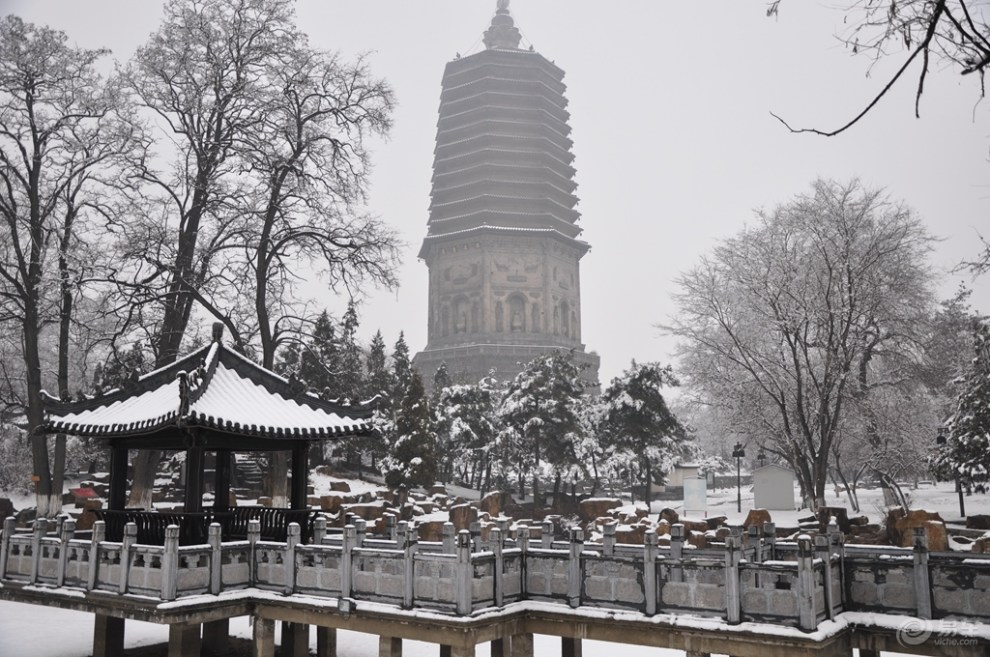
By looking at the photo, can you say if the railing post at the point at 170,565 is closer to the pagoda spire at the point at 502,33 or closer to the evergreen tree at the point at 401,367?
the evergreen tree at the point at 401,367

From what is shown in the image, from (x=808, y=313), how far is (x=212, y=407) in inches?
826

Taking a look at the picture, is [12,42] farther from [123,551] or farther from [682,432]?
[682,432]

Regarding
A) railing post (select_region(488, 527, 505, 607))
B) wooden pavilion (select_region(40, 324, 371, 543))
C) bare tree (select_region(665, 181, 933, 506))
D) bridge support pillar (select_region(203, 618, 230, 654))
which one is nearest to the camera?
railing post (select_region(488, 527, 505, 607))

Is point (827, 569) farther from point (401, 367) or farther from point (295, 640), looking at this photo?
point (401, 367)

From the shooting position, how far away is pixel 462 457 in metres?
44.7

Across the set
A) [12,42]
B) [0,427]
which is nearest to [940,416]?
[12,42]

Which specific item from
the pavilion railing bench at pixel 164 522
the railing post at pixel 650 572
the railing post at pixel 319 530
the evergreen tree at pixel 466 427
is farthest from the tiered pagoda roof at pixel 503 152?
the railing post at pixel 650 572

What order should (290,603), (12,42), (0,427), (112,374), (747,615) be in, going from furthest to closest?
(0,427)
(112,374)
(12,42)
(290,603)
(747,615)

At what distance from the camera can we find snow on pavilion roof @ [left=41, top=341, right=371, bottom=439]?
41.3 ft

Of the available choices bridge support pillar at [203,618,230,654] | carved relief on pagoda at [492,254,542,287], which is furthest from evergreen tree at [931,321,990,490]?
carved relief on pagoda at [492,254,542,287]

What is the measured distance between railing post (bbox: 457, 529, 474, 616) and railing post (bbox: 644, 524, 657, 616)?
6.74 ft

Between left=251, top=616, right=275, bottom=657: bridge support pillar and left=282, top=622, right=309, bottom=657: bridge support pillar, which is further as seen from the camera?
left=282, top=622, right=309, bottom=657: bridge support pillar

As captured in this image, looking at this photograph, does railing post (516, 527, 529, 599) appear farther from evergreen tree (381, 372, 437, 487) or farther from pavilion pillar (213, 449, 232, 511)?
evergreen tree (381, 372, 437, 487)

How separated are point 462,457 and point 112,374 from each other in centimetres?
1810
